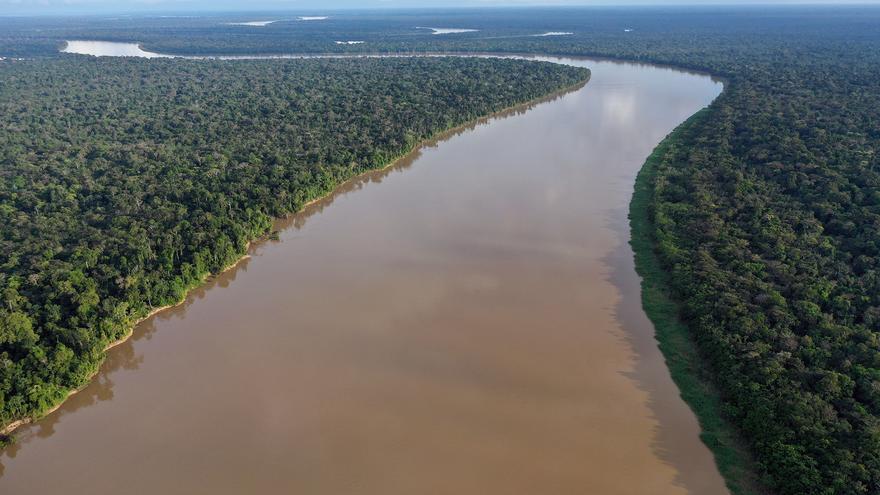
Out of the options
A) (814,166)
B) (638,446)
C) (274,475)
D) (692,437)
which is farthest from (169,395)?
(814,166)

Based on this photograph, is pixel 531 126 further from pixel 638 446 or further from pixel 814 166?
pixel 638 446

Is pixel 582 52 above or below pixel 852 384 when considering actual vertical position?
above

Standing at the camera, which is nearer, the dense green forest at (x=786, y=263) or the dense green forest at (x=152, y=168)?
the dense green forest at (x=786, y=263)

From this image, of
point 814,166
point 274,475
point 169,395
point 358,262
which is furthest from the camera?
point 814,166

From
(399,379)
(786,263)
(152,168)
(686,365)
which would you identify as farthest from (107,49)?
(686,365)

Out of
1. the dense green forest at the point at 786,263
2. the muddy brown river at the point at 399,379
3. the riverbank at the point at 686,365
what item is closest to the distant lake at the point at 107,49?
the dense green forest at the point at 786,263

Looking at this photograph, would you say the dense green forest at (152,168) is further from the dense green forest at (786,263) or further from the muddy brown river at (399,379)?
the muddy brown river at (399,379)

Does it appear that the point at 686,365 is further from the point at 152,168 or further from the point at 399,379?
the point at 152,168
